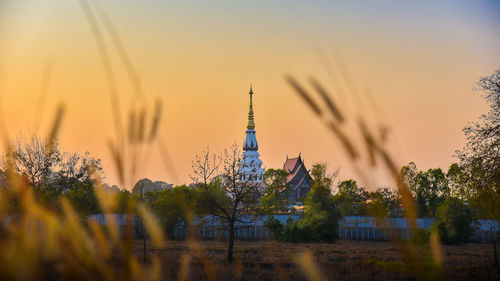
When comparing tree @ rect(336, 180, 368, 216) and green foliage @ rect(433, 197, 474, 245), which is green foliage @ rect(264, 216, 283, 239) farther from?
green foliage @ rect(433, 197, 474, 245)

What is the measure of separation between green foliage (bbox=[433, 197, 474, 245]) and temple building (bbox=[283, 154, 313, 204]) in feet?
124

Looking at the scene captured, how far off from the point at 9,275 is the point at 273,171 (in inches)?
2410

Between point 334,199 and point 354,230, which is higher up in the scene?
point 334,199

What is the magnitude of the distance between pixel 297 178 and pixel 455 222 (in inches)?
1733

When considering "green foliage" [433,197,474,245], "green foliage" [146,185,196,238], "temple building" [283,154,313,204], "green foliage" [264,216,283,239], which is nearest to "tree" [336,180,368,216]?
"green foliage" [264,216,283,239]

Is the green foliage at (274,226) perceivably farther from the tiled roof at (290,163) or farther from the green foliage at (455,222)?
the tiled roof at (290,163)

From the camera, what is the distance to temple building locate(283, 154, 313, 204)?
7575 cm

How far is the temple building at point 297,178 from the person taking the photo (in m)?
75.8

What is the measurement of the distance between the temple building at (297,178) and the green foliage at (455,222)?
37.7 meters

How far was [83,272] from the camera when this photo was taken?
57.6 inches

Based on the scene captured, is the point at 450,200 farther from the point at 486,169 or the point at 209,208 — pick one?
the point at 209,208

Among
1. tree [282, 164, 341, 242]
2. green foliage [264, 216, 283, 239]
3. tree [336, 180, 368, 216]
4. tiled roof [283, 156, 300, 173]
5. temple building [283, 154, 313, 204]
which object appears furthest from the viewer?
tiled roof [283, 156, 300, 173]

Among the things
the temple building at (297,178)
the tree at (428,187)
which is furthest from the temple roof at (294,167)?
the tree at (428,187)

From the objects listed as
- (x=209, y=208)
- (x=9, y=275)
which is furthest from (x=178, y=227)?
(x=9, y=275)
